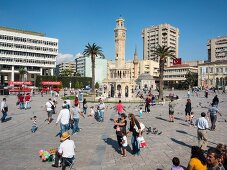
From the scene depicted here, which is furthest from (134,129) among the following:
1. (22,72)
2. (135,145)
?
(22,72)

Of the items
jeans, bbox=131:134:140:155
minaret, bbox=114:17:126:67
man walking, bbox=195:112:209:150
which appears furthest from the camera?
minaret, bbox=114:17:126:67

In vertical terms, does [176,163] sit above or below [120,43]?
below

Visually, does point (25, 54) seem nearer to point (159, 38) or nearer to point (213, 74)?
point (213, 74)

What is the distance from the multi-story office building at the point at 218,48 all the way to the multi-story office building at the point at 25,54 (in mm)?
90822

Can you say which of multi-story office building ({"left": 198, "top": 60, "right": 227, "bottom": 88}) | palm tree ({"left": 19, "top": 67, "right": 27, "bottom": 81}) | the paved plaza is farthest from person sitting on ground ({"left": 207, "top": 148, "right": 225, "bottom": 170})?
multi-story office building ({"left": 198, "top": 60, "right": 227, "bottom": 88})

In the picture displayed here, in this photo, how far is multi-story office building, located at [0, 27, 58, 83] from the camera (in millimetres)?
95062

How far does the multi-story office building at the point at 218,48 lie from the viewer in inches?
5723

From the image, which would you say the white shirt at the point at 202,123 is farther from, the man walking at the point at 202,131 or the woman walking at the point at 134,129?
the woman walking at the point at 134,129

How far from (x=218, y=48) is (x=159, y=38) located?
130ft

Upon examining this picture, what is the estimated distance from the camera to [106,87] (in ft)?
210

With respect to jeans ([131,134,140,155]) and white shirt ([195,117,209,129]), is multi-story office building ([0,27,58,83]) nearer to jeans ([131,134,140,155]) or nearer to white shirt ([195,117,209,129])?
jeans ([131,134,140,155])

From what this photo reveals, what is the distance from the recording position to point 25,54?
100375mm

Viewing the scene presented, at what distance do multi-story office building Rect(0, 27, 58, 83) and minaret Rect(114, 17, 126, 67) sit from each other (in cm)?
5231

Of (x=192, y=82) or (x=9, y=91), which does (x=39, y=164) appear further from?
(x=192, y=82)
